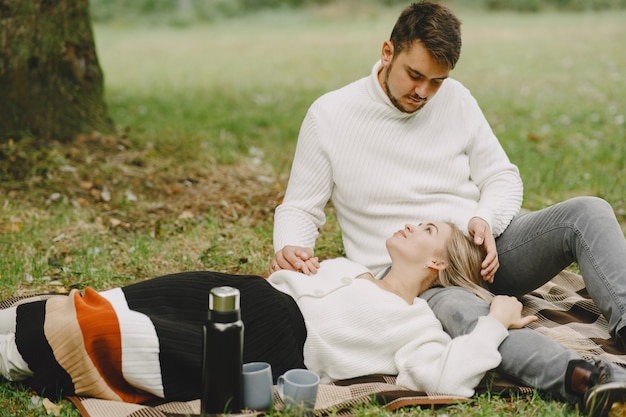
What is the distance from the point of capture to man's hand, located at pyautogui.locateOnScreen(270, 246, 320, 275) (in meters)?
3.53

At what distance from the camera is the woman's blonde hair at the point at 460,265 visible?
3.52m

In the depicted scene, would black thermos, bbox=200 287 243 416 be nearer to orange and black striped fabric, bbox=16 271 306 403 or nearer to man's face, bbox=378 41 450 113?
orange and black striped fabric, bbox=16 271 306 403

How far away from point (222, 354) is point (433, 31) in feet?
Answer: 5.99

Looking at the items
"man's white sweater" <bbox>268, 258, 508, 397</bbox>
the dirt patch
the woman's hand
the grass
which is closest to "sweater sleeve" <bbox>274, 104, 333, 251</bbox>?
"man's white sweater" <bbox>268, 258, 508, 397</bbox>

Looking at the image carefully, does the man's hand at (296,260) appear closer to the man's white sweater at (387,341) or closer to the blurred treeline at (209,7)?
the man's white sweater at (387,341)

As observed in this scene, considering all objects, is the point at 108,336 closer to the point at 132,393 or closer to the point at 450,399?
the point at 132,393

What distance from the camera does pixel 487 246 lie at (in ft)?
11.8

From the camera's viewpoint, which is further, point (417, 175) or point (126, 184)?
point (126, 184)

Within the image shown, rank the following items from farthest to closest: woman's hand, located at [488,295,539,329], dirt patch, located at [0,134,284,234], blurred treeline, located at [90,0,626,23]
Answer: blurred treeline, located at [90,0,626,23] → dirt patch, located at [0,134,284,234] → woman's hand, located at [488,295,539,329]

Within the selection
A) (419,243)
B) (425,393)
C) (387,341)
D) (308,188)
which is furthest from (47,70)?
(425,393)

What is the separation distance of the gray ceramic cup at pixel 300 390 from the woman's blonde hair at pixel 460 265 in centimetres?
94

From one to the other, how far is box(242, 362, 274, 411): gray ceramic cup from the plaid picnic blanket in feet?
0.25

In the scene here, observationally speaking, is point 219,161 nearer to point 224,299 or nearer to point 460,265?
point 460,265

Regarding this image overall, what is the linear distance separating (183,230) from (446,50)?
2.45 metres
